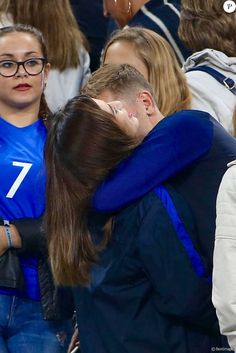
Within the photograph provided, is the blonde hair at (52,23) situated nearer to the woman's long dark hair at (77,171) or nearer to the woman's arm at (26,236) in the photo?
the woman's arm at (26,236)

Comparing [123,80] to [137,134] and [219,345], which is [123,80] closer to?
[137,134]

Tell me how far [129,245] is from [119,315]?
215 mm

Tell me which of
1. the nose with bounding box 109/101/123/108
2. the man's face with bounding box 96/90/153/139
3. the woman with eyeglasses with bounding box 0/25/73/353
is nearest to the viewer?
the nose with bounding box 109/101/123/108

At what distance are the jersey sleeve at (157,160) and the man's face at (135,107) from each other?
0.31 metres

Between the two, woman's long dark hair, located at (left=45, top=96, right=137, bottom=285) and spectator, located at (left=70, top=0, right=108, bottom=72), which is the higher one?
woman's long dark hair, located at (left=45, top=96, right=137, bottom=285)

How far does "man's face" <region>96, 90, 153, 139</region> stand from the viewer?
3.03 metres

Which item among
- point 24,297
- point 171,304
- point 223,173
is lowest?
point 24,297

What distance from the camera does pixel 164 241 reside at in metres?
2.62

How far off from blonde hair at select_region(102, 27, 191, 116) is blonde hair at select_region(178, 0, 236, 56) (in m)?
0.21

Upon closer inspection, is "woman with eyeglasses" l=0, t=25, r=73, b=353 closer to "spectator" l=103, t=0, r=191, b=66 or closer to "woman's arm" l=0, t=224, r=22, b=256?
"woman's arm" l=0, t=224, r=22, b=256

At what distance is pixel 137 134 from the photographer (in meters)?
2.90

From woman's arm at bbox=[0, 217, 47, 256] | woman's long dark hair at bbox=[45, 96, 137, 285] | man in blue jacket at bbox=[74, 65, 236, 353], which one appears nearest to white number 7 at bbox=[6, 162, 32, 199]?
woman's arm at bbox=[0, 217, 47, 256]

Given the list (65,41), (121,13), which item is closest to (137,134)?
(65,41)

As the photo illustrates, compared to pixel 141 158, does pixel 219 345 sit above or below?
below
